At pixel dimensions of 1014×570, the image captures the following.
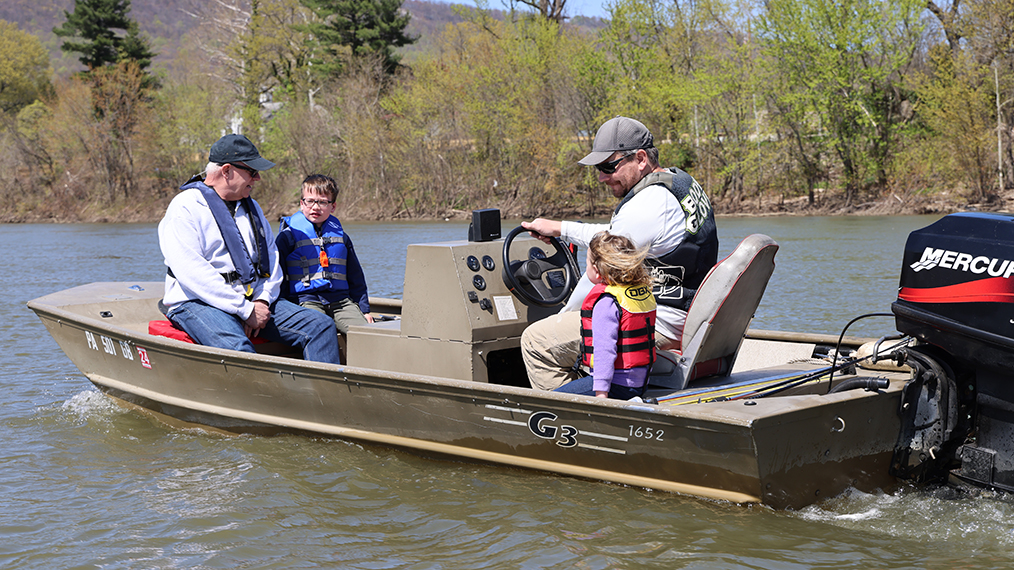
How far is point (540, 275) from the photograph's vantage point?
480 cm

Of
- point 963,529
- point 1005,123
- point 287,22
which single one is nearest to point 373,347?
point 963,529

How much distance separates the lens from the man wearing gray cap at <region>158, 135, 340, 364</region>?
5.07 m

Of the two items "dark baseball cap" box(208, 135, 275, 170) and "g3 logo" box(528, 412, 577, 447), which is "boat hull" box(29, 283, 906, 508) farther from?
"dark baseball cap" box(208, 135, 275, 170)

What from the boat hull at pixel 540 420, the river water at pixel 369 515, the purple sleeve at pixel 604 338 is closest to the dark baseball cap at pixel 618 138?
the purple sleeve at pixel 604 338

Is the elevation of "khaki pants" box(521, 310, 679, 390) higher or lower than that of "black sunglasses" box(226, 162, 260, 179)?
lower

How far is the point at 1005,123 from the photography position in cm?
2573

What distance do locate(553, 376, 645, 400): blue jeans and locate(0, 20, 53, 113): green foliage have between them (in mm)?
54906

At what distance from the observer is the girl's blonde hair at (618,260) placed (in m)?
3.74

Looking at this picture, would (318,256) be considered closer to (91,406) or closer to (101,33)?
(91,406)

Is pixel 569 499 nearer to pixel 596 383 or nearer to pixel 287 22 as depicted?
pixel 596 383

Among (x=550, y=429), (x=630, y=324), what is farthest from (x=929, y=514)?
(x=550, y=429)

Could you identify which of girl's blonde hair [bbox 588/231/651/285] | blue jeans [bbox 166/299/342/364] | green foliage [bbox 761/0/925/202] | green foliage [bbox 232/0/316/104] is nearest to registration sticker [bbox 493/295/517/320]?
girl's blonde hair [bbox 588/231/651/285]

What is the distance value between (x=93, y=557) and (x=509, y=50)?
33.5 meters

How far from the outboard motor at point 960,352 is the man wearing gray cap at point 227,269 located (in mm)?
3113
